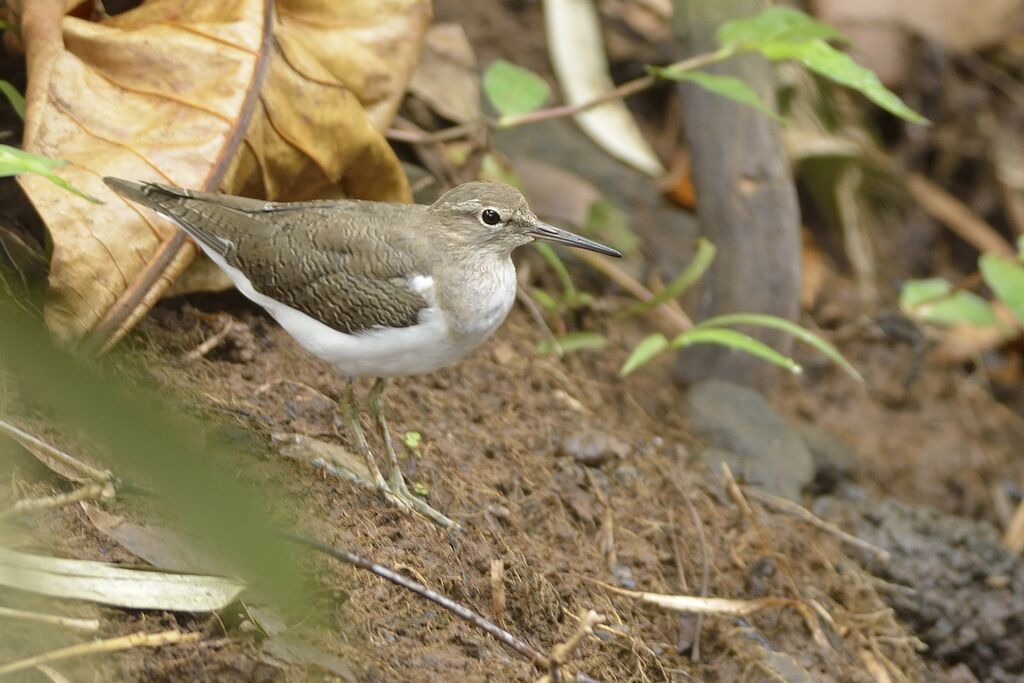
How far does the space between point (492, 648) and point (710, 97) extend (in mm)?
3482

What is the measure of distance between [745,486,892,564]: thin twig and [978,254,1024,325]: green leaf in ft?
4.79

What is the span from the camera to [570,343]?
5.63 m

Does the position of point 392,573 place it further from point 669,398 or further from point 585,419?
point 669,398

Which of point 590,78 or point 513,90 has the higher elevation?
point 513,90

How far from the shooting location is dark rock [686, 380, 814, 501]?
18.1 ft

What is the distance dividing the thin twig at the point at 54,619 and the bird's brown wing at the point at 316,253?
1344 mm

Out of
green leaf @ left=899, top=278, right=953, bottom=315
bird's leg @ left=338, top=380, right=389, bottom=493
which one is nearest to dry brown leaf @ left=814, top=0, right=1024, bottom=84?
green leaf @ left=899, top=278, right=953, bottom=315

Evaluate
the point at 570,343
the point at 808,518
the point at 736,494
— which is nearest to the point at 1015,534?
the point at 808,518

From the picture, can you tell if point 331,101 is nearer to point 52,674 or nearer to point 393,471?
point 393,471

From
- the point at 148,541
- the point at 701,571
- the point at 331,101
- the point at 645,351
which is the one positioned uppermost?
the point at 331,101

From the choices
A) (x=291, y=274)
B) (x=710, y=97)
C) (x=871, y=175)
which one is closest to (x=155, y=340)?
(x=291, y=274)

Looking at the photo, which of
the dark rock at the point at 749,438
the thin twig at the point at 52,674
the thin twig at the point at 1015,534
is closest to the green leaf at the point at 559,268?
the dark rock at the point at 749,438

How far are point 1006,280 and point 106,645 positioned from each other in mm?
4746

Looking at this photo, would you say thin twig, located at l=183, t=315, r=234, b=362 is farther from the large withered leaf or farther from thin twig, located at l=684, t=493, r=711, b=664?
thin twig, located at l=684, t=493, r=711, b=664
